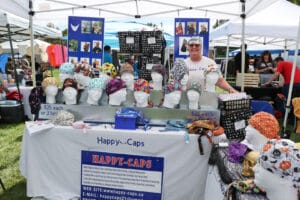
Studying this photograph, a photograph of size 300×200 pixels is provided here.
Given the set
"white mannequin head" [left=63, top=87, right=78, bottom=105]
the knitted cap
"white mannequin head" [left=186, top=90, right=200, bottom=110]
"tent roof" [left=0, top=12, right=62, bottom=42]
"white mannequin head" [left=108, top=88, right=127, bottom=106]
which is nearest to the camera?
the knitted cap

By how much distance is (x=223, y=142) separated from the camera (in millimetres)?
2373

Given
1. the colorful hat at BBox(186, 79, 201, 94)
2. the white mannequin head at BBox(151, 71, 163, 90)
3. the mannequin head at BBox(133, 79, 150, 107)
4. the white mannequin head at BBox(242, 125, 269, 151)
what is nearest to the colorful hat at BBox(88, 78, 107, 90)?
the mannequin head at BBox(133, 79, 150, 107)

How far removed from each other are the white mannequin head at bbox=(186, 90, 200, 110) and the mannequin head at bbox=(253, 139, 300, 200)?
1.24 meters

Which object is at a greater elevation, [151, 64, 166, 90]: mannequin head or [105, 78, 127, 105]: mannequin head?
[151, 64, 166, 90]: mannequin head

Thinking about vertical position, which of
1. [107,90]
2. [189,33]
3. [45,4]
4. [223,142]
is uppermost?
[45,4]

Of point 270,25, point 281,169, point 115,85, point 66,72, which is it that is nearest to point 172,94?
point 115,85

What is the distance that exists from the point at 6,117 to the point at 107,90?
12.7 ft

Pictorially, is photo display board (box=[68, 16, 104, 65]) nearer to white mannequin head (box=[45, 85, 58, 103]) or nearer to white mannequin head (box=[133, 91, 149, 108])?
white mannequin head (box=[45, 85, 58, 103])

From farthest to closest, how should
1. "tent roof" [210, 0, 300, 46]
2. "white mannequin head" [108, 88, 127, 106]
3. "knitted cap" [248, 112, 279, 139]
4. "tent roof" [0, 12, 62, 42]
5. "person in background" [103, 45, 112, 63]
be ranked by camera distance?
"person in background" [103, 45, 112, 63], "tent roof" [210, 0, 300, 46], "tent roof" [0, 12, 62, 42], "white mannequin head" [108, 88, 127, 106], "knitted cap" [248, 112, 279, 139]

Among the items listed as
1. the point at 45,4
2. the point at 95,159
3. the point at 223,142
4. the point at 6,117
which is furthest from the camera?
the point at 6,117

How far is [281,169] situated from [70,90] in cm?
195

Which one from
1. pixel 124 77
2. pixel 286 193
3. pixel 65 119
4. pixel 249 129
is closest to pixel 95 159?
pixel 65 119

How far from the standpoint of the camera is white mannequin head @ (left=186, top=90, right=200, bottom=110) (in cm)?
256

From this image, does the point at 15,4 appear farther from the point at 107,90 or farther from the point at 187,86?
the point at 187,86
